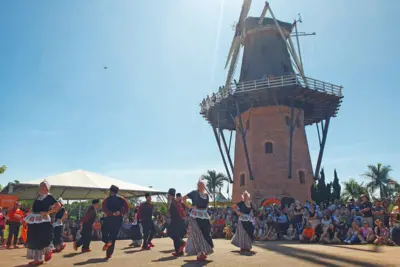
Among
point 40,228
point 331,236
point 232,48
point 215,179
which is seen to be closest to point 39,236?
point 40,228

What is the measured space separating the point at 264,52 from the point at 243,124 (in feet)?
22.9

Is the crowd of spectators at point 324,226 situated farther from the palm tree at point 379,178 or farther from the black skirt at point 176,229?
the palm tree at point 379,178

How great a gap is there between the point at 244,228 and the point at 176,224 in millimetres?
1788

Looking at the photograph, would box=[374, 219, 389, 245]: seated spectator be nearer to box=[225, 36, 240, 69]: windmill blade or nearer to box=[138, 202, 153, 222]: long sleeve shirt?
box=[138, 202, 153, 222]: long sleeve shirt

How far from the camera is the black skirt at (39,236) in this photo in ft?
22.0

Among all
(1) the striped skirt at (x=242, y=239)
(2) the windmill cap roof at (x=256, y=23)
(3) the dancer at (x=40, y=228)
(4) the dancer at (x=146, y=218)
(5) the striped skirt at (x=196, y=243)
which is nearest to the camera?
(3) the dancer at (x=40, y=228)

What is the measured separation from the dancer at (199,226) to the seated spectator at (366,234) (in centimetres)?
705

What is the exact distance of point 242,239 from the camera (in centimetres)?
884

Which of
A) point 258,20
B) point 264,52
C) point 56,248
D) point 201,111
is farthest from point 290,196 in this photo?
point 56,248

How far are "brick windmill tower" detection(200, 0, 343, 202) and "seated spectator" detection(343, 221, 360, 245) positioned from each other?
13853mm

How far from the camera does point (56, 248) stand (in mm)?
10219

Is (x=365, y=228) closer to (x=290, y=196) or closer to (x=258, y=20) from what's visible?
(x=290, y=196)

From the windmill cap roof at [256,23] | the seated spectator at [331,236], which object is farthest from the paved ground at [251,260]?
the windmill cap roof at [256,23]

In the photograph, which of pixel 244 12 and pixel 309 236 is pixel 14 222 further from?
pixel 244 12
